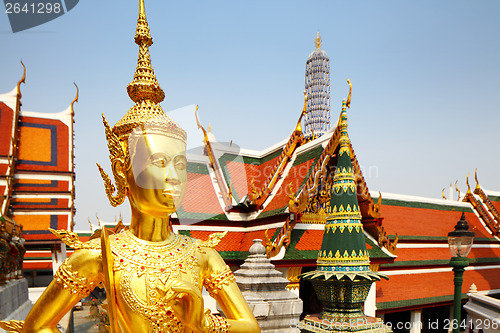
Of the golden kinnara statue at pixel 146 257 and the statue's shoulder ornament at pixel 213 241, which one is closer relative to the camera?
the golden kinnara statue at pixel 146 257

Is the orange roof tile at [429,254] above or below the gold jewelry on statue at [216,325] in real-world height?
below

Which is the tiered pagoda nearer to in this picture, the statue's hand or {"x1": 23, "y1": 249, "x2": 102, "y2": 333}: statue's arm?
the statue's hand

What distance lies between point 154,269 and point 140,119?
1041 millimetres

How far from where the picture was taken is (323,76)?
45906mm

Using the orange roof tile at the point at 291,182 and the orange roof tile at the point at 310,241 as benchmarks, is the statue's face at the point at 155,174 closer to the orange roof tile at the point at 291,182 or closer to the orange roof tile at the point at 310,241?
the orange roof tile at the point at 310,241

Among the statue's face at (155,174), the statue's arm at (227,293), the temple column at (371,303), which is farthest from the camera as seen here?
the temple column at (371,303)

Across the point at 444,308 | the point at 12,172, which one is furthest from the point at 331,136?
the point at 12,172

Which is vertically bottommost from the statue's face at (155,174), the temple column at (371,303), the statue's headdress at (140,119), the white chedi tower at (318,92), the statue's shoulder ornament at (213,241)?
the temple column at (371,303)

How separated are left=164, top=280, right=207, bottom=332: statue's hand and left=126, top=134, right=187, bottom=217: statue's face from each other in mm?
584

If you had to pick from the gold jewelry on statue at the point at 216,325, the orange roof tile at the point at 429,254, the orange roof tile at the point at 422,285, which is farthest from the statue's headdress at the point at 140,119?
the orange roof tile at the point at 429,254

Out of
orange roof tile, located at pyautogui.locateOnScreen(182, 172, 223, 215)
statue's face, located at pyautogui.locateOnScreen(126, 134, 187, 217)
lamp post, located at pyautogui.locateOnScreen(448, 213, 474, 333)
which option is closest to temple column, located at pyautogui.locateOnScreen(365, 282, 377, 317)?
orange roof tile, located at pyautogui.locateOnScreen(182, 172, 223, 215)

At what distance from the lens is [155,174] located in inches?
93.7

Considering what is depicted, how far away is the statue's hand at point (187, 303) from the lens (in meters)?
2.06

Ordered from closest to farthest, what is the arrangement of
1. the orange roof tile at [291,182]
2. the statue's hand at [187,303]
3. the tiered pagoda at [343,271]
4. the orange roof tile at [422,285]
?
the statue's hand at [187,303], the tiered pagoda at [343,271], the orange roof tile at [291,182], the orange roof tile at [422,285]
